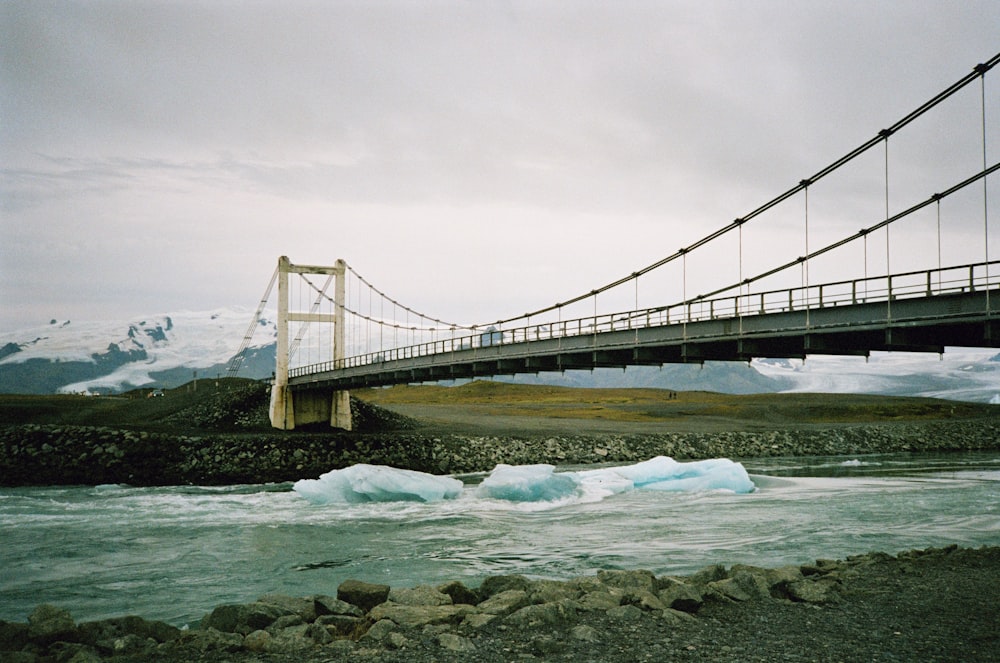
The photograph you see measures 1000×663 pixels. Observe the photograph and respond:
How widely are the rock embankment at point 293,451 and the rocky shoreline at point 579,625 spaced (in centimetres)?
2403

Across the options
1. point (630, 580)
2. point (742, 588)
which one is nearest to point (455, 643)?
point (630, 580)

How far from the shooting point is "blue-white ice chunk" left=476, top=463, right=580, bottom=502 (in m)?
24.0

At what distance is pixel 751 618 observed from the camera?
916 centimetres

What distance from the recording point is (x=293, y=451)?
1412 inches

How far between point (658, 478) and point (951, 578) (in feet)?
60.1

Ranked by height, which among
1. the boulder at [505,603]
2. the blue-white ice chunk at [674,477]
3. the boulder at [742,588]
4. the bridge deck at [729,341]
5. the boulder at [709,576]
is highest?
the bridge deck at [729,341]

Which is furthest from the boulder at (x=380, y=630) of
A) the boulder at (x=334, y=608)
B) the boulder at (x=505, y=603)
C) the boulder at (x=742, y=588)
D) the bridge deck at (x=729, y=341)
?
the bridge deck at (x=729, y=341)

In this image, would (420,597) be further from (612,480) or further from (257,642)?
(612,480)

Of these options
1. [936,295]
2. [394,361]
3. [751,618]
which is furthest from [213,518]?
[394,361]

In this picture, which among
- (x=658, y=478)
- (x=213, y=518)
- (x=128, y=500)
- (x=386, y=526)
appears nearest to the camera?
(x=386, y=526)

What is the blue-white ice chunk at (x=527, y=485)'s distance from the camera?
24.0 metres

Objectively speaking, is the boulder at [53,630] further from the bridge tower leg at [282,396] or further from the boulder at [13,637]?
the bridge tower leg at [282,396]

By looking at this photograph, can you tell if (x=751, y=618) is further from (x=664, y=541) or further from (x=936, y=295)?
(x=936, y=295)

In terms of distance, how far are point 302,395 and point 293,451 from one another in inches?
652
